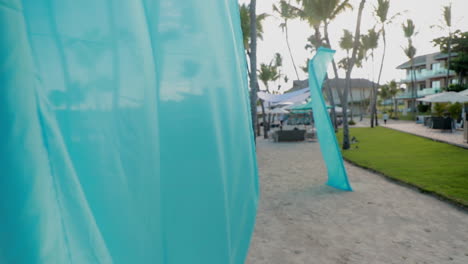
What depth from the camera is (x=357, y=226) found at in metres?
4.93

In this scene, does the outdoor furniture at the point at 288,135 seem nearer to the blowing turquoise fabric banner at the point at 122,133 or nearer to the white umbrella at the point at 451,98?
the white umbrella at the point at 451,98

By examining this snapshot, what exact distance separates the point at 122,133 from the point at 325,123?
6.36 m

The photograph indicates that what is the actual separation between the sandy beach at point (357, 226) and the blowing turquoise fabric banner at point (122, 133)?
240cm

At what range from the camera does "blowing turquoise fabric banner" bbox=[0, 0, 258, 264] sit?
1.00m

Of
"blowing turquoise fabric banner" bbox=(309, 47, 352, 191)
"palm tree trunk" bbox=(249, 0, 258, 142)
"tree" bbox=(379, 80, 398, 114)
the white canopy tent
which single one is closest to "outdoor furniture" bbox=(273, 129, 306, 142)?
the white canopy tent

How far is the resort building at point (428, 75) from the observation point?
49.6m

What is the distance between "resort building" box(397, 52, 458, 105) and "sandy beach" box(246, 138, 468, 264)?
47.9 metres

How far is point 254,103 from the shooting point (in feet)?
49.7

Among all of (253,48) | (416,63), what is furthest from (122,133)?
(416,63)

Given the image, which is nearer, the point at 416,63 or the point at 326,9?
the point at 326,9

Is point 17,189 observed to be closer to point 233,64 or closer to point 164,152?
point 164,152

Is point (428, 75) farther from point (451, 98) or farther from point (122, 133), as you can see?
point (122, 133)

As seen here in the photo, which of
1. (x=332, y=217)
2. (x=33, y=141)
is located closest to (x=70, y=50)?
(x=33, y=141)

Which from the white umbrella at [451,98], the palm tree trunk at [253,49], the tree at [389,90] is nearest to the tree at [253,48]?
the palm tree trunk at [253,49]
